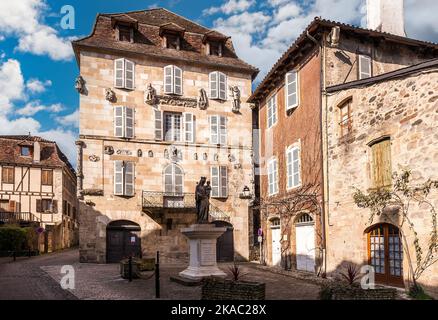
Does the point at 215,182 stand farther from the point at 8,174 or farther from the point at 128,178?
the point at 8,174

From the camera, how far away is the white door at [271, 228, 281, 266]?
1796 cm

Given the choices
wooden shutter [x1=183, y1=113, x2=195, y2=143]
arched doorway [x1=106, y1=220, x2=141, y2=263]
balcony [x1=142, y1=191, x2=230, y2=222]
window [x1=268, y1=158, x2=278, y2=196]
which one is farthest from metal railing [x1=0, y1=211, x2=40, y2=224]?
window [x1=268, y1=158, x2=278, y2=196]

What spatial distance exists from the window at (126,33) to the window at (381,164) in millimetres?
14606

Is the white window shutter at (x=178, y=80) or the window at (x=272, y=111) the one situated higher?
the white window shutter at (x=178, y=80)

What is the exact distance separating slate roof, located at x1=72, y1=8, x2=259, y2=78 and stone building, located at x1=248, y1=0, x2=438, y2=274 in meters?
5.47

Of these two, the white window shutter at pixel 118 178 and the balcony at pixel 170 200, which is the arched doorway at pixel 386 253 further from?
the white window shutter at pixel 118 178

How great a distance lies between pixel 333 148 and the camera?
45.1ft

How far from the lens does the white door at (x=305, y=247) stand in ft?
49.1

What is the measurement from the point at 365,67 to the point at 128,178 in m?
11.6

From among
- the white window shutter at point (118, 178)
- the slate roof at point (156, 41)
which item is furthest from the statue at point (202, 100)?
the white window shutter at point (118, 178)

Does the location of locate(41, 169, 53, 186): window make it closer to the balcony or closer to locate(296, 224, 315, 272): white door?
the balcony

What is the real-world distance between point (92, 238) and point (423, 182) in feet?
48.1

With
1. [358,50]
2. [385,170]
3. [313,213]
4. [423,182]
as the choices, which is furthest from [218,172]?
[423,182]
